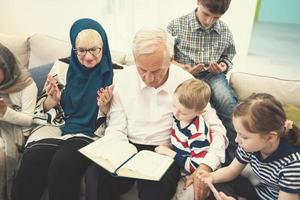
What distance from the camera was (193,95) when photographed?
1.31m

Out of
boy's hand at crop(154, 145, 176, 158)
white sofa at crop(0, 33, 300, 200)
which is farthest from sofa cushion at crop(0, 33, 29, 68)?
boy's hand at crop(154, 145, 176, 158)

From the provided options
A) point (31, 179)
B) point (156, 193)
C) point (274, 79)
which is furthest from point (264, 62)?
point (31, 179)

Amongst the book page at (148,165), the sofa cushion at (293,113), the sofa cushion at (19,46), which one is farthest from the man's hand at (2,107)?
the sofa cushion at (293,113)

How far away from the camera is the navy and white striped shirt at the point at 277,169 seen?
3.54 feet

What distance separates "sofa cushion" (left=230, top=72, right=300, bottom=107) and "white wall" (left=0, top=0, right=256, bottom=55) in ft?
3.68

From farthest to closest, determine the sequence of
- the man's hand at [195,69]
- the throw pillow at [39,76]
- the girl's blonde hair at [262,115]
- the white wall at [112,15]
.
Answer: the white wall at [112,15] < the throw pillow at [39,76] < the man's hand at [195,69] < the girl's blonde hair at [262,115]

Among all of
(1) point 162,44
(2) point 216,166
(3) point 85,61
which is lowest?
(2) point 216,166

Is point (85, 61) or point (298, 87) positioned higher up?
point (85, 61)

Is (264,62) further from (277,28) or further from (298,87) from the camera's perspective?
(298,87)

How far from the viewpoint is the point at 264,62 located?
291cm

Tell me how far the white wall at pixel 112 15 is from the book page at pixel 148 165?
1774mm

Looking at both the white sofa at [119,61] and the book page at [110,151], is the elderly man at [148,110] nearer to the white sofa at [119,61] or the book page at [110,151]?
the book page at [110,151]

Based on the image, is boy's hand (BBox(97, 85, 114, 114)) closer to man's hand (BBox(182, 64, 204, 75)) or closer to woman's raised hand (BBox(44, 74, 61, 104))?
woman's raised hand (BBox(44, 74, 61, 104))

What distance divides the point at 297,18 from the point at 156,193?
2081 mm
